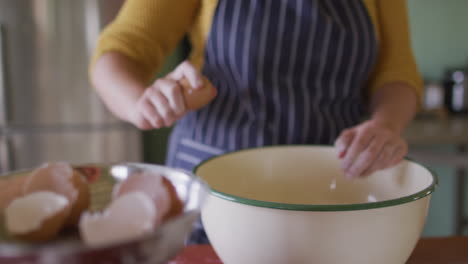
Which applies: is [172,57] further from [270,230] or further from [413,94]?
[270,230]

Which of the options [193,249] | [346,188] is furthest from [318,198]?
[193,249]

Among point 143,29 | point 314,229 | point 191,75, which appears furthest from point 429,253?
point 143,29

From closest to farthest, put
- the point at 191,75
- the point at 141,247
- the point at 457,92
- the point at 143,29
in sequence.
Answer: the point at 141,247 < the point at 191,75 < the point at 143,29 < the point at 457,92

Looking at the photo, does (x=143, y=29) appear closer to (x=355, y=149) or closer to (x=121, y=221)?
(x=355, y=149)

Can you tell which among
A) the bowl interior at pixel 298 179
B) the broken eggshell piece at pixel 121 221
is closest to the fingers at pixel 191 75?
the bowl interior at pixel 298 179

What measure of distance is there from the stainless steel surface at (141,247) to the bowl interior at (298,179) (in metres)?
0.25

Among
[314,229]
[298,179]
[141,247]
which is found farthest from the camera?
[298,179]

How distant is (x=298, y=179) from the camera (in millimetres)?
557

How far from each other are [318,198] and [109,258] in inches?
15.3

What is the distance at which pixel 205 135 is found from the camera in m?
0.71

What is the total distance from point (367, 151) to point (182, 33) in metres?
0.39

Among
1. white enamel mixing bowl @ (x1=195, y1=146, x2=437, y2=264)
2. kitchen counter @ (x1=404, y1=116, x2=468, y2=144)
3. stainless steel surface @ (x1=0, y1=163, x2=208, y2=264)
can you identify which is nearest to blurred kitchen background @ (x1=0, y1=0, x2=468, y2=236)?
kitchen counter @ (x1=404, y1=116, x2=468, y2=144)

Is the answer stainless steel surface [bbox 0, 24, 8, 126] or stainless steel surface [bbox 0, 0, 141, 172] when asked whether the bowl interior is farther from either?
stainless steel surface [bbox 0, 24, 8, 126]

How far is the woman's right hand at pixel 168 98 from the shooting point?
451 mm
